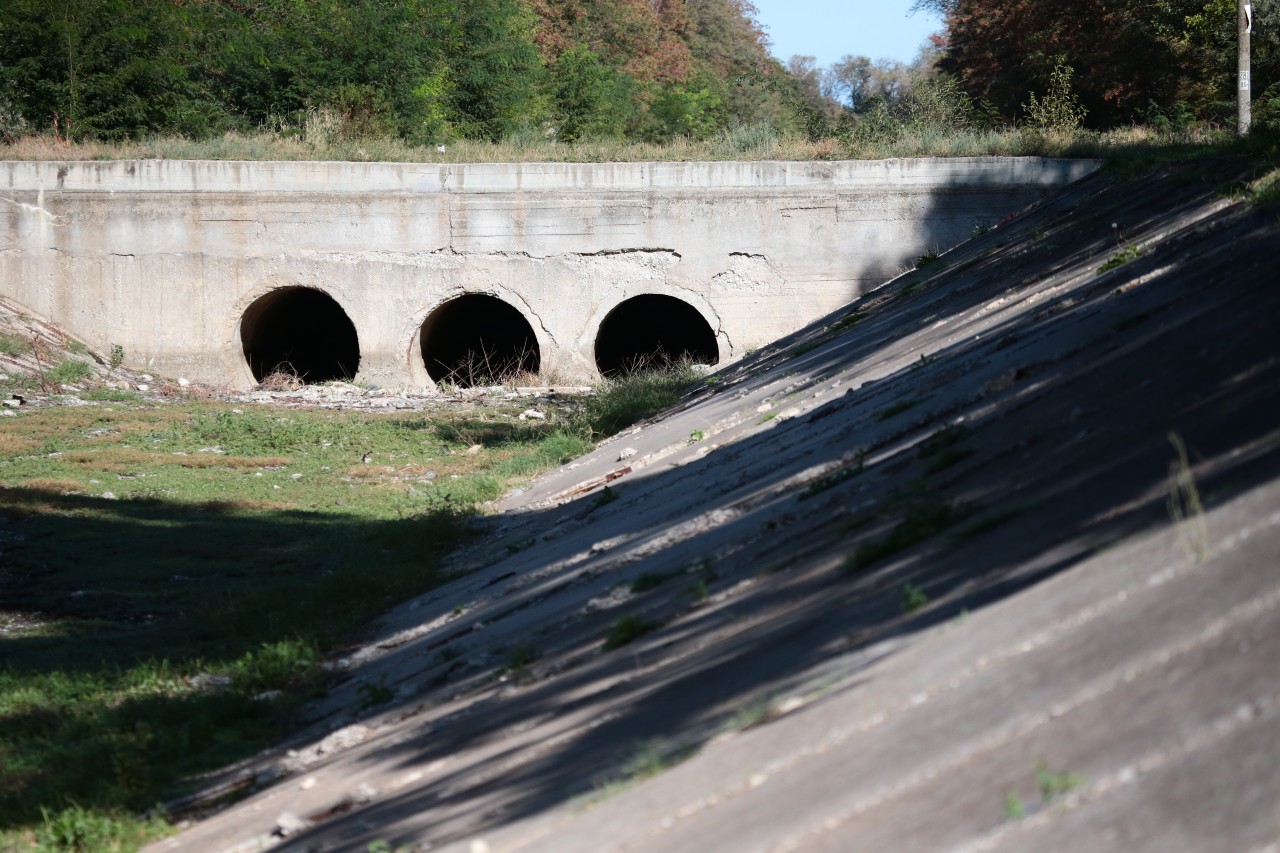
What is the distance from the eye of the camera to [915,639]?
3207 mm

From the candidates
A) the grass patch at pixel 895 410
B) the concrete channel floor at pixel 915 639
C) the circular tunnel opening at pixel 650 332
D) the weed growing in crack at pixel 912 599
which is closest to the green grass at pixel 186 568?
the concrete channel floor at pixel 915 639

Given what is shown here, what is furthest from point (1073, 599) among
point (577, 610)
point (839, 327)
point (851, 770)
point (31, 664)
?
point (839, 327)

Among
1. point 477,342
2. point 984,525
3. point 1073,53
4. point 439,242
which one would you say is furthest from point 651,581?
point 1073,53

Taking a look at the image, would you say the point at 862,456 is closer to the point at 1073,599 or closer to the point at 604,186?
the point at 1073,599

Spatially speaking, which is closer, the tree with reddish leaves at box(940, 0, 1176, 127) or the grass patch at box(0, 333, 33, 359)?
the grass patch at box(0, 333, 33, 359)

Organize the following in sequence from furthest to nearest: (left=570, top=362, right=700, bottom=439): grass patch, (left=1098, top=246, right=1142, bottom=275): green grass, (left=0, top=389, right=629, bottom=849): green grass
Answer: (left=570, top=362, right=700, bottom=439): grass patch < (left=1098, top=246, right=1142, bottom=275): green grass < (left=0, top=389, right=629, bottom=849): green grass

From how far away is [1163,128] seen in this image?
22453mm

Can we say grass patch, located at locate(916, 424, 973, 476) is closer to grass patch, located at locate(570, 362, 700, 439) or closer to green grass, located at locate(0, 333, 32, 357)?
grass patch, located at locate(570, 362, 700, 439)

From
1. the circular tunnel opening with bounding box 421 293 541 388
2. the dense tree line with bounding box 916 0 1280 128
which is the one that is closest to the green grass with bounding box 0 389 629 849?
the circular tunnel opening with bounding box 421 293 541 388

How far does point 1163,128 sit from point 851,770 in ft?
72.8

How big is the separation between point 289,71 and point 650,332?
1043 centimetres

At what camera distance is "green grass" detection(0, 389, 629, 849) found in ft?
18.8

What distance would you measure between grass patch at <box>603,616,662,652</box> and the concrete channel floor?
19 millimetres

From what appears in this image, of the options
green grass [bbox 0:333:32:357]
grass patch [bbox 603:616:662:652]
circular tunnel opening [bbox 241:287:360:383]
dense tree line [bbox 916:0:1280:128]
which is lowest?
grass patch [bbox 603:616:662:652]
